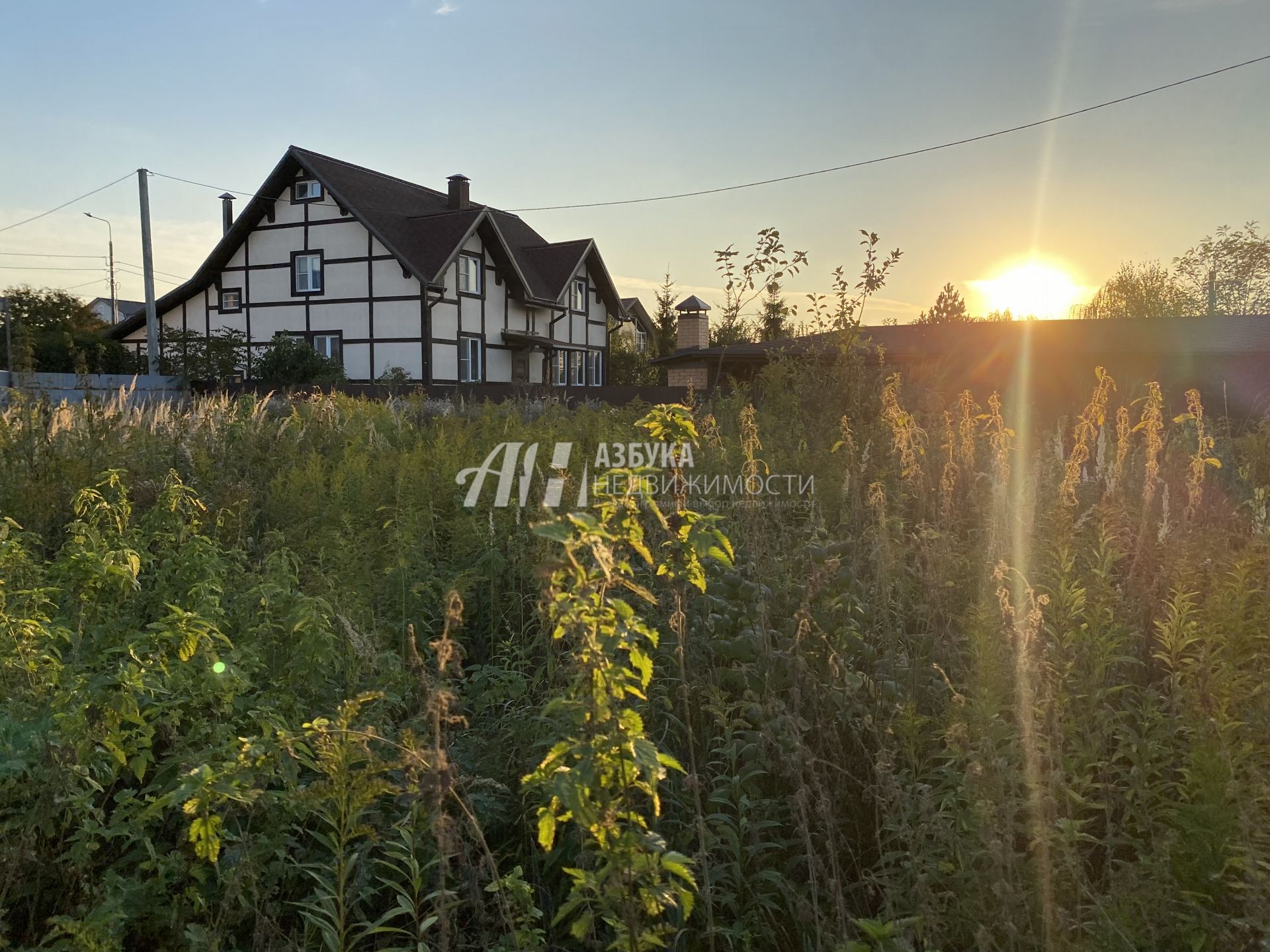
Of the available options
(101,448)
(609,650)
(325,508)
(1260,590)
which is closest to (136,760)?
(609,650)

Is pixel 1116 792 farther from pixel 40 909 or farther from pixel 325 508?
pixel 325 508

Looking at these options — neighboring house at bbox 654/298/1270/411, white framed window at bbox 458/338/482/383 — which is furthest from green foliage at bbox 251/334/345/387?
neighboring house at bbox 654/298/1270/411

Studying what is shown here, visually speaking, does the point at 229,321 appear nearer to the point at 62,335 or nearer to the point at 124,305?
the point at 62,335

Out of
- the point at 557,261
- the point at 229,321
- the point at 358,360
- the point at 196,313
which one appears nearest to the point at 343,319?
the point at 358,360

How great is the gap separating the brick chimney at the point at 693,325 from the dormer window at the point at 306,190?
13394mm

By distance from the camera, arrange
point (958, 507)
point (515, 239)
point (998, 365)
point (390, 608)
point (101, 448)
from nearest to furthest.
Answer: point (390, 608), point (958, 507), point (101, 448), point (998, 365), point (515, 239)

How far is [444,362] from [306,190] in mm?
6776

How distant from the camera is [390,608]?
3959 millimetres

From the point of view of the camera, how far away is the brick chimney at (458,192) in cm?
2794

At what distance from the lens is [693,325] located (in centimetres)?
2998

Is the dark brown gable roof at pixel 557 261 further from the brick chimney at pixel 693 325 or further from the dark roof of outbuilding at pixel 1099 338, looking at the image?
the dark roof of outbuilding at pixel 1099 338

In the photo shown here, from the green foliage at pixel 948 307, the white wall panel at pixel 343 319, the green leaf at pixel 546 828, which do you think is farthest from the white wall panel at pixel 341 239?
the green leaf at pixel 546 828

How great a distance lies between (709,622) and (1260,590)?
6.42ft

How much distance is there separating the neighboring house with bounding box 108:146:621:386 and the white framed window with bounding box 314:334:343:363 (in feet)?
0.10
